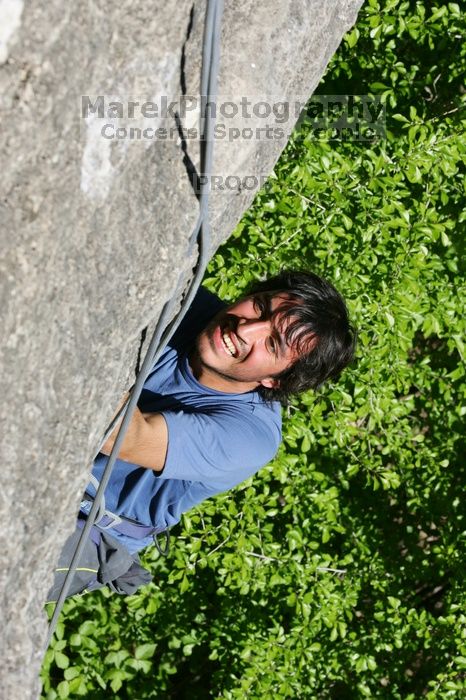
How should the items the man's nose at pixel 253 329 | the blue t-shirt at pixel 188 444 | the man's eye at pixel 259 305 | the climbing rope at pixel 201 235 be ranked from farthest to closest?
the man's eye at pixel 259 305 → the man's nose at pixel 253 329 → the blue t-shirt at pixel 188 444 → the climbing rope at pixel 201 235

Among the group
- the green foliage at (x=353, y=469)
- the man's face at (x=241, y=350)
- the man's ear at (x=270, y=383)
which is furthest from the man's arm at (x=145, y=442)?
the green foliage at (x=353, y=469)

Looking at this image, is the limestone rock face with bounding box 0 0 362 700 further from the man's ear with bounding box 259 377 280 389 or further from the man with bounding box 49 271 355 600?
the man's ear with bounding box 259 377 280 389

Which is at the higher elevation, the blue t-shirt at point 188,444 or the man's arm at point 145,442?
the man's arm at point 145,442

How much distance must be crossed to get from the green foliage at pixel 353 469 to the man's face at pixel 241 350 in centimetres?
95

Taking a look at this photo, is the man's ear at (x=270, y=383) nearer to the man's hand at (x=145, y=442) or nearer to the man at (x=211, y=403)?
the man at (x=211, y=403)

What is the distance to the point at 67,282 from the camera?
5.01ft

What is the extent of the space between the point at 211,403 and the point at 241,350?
0.61 feet

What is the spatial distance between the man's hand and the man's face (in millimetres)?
379

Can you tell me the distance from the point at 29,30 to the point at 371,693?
4.05m

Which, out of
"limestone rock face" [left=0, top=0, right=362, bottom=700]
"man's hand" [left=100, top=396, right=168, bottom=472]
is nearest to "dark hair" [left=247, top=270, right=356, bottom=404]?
"man's hand" [left=100, top=396, right=168, bottom=472]

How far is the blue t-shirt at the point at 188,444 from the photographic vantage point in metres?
2.21

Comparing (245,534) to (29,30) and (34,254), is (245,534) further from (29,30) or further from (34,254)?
(29,30)

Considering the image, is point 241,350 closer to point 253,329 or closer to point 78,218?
point 253,329

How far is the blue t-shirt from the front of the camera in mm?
2215
